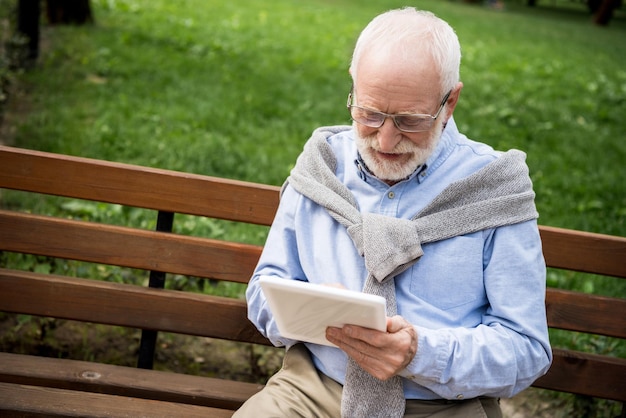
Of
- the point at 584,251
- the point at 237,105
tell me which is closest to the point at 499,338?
the point at 584,251

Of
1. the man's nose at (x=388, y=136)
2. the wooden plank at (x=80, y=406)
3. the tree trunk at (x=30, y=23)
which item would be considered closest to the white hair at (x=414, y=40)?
the man's nose at (x=388, y=136)

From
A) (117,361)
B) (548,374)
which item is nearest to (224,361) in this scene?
(117,361)

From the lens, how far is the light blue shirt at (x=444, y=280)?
2.46 metres

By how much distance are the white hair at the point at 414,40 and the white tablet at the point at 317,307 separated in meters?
0.78

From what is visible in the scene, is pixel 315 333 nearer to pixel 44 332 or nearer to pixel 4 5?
pixel 44 332

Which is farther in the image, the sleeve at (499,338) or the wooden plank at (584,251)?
the wooden plank at (584,251)

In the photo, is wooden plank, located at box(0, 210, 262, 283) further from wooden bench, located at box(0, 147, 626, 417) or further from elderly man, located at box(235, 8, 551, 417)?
elderly man, located at box(235, 8, 551, 417)

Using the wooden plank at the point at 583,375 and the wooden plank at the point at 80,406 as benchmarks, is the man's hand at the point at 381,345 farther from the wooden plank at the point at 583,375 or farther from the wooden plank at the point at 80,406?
the wooden plank at the point at 583,375

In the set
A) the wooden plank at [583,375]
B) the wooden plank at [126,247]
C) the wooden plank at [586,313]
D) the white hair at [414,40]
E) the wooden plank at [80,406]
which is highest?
the white hair at [414,40]

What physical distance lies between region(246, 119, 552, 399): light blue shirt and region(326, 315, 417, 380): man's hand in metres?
0.04

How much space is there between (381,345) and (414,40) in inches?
36.8

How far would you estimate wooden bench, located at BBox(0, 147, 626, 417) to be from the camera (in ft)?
10.2

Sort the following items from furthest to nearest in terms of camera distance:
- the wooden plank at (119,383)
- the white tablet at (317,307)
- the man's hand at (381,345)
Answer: the wooden plank at (119,383)
the man's hand at (381,345)
the white tablet at (317,307)

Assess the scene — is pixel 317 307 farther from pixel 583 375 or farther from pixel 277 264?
pixel 583 375
